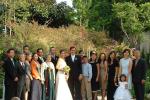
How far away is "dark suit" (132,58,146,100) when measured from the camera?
55.5 feet

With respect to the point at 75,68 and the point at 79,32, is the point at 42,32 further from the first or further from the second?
the point at 75,68

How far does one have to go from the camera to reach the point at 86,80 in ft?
59.8

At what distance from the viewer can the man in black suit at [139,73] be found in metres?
16.9

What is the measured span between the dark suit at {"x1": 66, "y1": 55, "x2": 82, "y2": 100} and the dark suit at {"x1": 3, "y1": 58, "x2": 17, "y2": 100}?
2364 mm

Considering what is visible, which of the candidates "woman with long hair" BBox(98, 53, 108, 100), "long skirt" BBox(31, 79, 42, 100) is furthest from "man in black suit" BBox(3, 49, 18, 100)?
"woman with long hair" BBox(98, 53, 108, 100)

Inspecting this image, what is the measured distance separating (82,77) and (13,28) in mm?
15848

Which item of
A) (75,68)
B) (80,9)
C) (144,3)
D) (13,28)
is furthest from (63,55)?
(80,9)

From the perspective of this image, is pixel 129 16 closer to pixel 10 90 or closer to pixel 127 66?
pixel 127 66

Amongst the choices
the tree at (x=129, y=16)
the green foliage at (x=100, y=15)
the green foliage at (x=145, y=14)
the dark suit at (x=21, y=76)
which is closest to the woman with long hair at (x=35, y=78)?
the dark suit at (x=21, y=76)

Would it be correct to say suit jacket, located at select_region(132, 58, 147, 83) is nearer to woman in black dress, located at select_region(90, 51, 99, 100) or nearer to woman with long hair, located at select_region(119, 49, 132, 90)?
woman with long hair, located at select_region(119, 49, 132, 90)

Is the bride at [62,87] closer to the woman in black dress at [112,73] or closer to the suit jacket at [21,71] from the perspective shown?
the woman in black dress at [112,73]

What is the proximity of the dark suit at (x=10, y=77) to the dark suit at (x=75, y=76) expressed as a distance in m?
2.36

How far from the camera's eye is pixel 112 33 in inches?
1724

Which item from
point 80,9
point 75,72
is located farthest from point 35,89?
point 80,9
